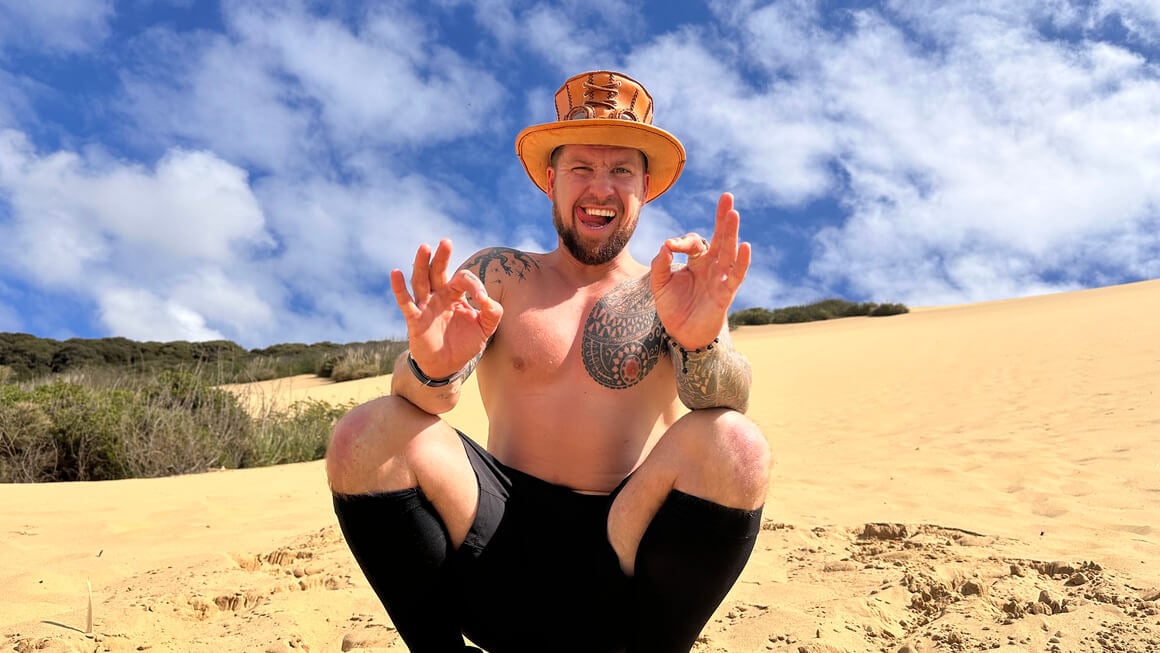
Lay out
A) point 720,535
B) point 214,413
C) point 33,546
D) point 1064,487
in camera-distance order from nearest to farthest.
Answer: point 720,535, point 33,546, point 1064,487, point 214,413

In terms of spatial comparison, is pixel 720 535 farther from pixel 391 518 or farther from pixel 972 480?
pixel 972 480

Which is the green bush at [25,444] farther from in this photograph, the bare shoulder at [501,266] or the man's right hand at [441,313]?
the man's right hand at [441,313]

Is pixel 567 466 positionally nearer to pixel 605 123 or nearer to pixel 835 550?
pixel 605 123

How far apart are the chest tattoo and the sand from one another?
3.50ft

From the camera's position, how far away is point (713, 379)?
199cm

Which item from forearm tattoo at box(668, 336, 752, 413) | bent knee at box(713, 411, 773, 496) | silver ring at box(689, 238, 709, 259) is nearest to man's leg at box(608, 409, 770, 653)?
bent knee at box(713, 411, 773, 496)

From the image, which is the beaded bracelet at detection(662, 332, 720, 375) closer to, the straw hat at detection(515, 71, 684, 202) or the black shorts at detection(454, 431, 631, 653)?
the black shorts at detection(454, 431, 631, 653)

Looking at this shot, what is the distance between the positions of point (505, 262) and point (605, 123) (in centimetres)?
55

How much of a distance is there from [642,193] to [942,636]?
179cm

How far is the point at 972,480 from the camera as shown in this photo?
5.39m

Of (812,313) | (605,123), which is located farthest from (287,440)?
(812,313)

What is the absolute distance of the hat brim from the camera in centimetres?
243

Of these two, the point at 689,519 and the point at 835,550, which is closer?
the point at 689,519

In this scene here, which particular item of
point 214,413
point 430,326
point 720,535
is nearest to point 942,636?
point 720,535
